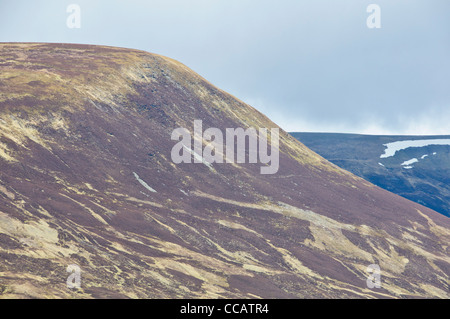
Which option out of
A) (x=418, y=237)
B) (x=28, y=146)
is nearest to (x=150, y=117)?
(x=28, y=146)

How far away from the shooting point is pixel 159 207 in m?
80.6

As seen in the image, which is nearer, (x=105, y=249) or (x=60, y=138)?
(x=105, y=249)

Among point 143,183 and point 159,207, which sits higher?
point 143,183

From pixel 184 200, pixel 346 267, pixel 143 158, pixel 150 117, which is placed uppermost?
pixel 150 117

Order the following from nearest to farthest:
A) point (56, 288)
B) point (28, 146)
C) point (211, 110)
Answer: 1. point (56, 288)
2. point (28, 146)
3. point (211, 110)

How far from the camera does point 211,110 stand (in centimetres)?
11706

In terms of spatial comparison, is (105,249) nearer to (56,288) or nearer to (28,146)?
(56,288)

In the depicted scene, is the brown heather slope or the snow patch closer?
the brown heather slope

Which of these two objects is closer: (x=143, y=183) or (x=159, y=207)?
(x=159, y=207)

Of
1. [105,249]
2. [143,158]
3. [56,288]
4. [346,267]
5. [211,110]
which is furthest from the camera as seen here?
[211,110]

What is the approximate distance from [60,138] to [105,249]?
2702 cm

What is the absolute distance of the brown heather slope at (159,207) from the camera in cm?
6056

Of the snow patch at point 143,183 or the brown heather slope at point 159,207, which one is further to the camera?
the snow patch at point 143,183

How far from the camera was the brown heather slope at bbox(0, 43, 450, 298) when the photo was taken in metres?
60.6
